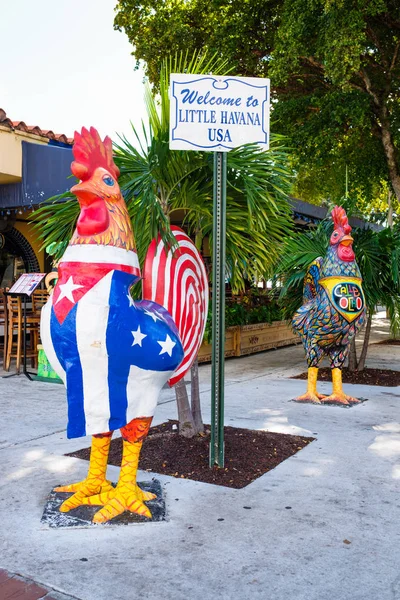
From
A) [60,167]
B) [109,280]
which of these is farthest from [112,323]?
[60,167]

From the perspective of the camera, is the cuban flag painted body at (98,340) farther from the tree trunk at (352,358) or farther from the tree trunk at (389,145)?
the tree trunk at (389,145)

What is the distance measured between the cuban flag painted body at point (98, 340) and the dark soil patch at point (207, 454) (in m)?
1.22

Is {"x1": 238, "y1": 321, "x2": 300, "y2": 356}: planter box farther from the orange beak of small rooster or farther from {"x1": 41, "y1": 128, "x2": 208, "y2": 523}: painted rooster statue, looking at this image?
{"x1": 41, "y1": 128, "x2": 208, "y2": 523}: painted rooster statue

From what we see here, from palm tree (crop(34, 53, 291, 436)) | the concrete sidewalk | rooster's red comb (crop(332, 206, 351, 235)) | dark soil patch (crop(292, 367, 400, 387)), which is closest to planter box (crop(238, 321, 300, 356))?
dark soil patch (crop(292, 367, 400, 387))

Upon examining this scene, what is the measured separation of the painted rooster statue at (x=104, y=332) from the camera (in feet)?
10.6

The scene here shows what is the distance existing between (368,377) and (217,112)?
6.02m

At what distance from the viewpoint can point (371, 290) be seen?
8.51 metres

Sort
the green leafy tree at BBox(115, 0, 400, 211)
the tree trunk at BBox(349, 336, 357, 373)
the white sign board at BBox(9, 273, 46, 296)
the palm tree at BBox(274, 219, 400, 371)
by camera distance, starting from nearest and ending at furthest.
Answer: the palm tree at BBox(274, 219, 400, 371) → the white sign board at BBox(9, 273, 46, 296) → the tree trunk at BBox(349, 336, 357, 373) → the green leafy tree at BBox(115, 0, 400, 211)

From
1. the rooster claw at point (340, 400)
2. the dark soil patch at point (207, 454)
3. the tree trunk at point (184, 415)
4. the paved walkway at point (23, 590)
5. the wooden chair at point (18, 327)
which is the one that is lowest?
the paved walkway at point (23, 590)

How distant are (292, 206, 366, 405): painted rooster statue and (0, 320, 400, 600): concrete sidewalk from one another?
138 cm

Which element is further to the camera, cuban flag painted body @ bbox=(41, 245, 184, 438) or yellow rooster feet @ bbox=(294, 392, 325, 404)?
yellow rooster feet @ bbox=(294, 392, 325, 404)

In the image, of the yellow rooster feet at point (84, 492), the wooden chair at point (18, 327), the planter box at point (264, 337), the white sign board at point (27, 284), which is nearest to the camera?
the yellow rooster feet at point (84, 492)

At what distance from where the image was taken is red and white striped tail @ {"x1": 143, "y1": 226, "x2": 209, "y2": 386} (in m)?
3.76

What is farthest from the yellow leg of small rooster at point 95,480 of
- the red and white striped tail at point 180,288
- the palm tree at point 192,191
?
the palm tree at point 192,191
